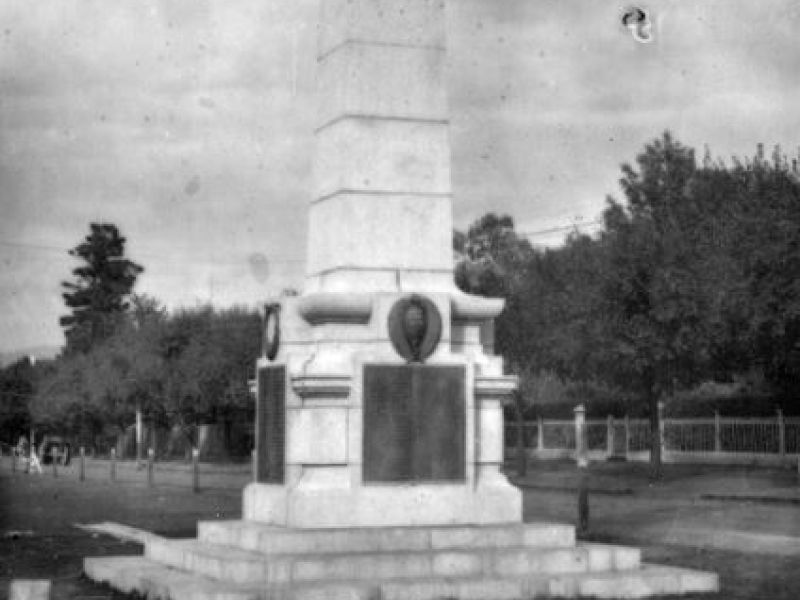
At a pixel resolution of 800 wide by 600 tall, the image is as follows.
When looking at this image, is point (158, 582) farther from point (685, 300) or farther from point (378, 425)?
point (685, 300)

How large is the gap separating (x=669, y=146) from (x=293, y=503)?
56.4 m

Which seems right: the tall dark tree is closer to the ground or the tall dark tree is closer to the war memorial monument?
the ground

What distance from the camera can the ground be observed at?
50.8 feet

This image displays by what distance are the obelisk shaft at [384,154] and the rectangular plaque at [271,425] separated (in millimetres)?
1077

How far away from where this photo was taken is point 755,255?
3175 centimetres

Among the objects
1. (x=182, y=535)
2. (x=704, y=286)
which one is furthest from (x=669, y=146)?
(x=182, y=535)

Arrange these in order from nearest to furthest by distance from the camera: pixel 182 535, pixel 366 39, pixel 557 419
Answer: pixel 366 39, pixel 182 535, pixel 557 419

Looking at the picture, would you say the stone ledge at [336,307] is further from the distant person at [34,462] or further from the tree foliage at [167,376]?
the tree foliage at [167,376]

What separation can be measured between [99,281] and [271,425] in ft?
321

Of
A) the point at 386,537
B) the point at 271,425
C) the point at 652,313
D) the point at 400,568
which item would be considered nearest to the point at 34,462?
the point at 652,313

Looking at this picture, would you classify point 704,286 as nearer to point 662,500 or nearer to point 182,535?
point 662,500

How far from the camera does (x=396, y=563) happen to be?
483 inches

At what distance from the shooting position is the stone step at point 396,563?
11883 mm

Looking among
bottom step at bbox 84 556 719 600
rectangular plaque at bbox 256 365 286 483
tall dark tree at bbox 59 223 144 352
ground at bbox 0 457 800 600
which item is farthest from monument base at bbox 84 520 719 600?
tall dark tree at bbox 59 223 144 352
